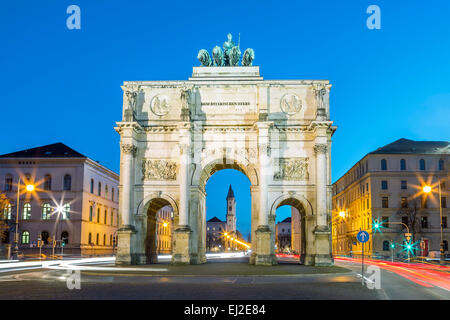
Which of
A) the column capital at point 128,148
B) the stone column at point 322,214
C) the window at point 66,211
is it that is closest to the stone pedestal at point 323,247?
the stone column at point 322,214

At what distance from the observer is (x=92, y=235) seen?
67.9 meters

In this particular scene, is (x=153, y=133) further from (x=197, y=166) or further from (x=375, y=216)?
(x=375, y=216)

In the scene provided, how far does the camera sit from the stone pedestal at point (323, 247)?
35562mm

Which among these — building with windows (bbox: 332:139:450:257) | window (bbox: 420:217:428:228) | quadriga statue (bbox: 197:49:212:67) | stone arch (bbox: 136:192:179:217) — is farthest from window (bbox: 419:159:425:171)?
stone arch (bbox: 136:192:179:217)

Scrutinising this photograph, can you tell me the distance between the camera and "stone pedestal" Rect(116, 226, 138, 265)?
1437 inches

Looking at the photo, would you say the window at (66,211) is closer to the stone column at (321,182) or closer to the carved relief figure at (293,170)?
the carved relief figure at (293,170)

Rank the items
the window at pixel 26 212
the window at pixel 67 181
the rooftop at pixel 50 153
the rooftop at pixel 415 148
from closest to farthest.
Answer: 1. the window at pixel 26 212
2. the window at pixel 67 181
3. the rooftop at pixel 50 153
4. the rooftop at pixel 415 148

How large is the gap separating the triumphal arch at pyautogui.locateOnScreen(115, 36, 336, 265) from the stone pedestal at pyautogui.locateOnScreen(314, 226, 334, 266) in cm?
40

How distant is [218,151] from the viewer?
38594 mm

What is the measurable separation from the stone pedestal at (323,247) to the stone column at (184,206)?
856 centimetres

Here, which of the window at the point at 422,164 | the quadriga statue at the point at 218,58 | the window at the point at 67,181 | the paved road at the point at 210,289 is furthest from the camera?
the window at the point at 422,164

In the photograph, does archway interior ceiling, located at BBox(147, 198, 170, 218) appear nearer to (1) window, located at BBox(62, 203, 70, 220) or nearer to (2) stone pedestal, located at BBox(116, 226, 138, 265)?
(2) stone pedestal, located at BBox(116, 226, 138, 265)
